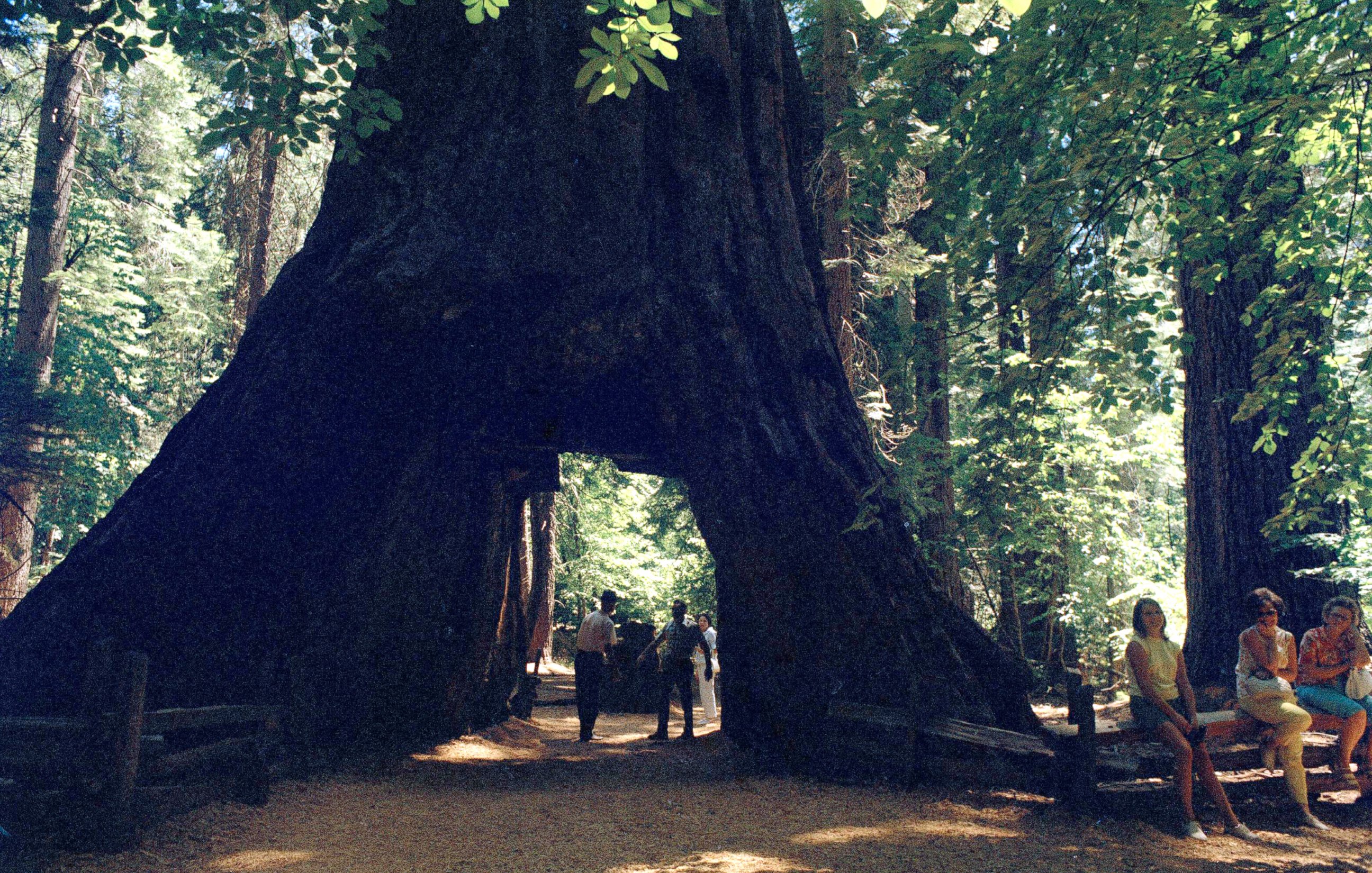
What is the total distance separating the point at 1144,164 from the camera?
558 centimetres

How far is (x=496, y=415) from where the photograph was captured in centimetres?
963

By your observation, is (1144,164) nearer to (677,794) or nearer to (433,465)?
(677,794)

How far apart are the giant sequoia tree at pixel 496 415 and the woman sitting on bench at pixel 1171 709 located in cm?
158

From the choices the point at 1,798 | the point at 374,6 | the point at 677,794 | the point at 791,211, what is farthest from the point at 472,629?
the point at 374,6

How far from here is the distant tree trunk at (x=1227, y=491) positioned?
30.5ft

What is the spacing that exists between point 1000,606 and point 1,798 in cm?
1557

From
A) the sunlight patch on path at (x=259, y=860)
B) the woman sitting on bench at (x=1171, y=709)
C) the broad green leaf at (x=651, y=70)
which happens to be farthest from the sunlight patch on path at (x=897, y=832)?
the broad green leaf at (x=651, y=70)

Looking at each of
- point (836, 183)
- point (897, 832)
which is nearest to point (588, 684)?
point (897, 832)

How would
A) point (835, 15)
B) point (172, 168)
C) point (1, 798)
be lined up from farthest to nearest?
point (172, 168)
point (835, 15)
point (1, 798)

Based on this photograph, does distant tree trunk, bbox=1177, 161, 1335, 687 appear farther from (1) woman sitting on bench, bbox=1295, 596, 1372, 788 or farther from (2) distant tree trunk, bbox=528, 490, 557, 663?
(2) distant tree trunk, bbox=528, 490, 557, 663

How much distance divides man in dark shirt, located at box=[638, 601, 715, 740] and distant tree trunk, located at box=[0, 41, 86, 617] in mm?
10204

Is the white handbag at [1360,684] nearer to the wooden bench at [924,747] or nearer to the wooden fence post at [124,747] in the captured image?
the wooden bench at [924,747]

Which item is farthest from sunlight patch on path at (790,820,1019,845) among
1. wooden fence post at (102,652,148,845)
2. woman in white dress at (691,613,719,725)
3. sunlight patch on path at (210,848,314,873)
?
woman in white dress at (691,613,719,725)

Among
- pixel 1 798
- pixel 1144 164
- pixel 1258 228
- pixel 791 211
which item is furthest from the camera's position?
pixel 791 211
